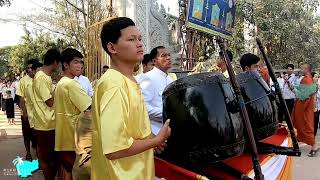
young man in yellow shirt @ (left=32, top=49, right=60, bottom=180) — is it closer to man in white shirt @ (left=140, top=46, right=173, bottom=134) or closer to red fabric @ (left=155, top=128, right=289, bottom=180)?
man in white shirt @ (left=140, top=46, right=173, bottom=134)

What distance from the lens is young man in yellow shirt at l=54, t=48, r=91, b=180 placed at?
11.3ft

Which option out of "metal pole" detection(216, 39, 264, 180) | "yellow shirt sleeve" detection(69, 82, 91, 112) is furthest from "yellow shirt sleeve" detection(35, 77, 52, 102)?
"metal pole" detection(216, 39, 264, 180)

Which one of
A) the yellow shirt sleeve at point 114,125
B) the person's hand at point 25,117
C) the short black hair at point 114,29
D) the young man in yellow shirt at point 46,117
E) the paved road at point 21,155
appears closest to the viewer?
the yellow shirt sleeve at point 114,125

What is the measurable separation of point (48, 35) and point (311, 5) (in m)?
10.7

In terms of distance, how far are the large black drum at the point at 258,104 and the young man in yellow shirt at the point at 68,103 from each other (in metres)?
1.46

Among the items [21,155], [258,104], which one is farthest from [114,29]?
[21,155]

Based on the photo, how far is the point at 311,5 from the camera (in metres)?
14.8

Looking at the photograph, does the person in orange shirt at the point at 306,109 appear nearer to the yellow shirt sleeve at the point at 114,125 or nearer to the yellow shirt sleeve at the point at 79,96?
the yellow shirt sleeve at the point at 79,96

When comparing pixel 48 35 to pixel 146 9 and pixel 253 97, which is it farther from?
pixel 253 97

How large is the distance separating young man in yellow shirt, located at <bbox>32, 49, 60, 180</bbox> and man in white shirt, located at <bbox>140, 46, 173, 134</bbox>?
132 cm

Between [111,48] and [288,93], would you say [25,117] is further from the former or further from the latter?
[288,93]

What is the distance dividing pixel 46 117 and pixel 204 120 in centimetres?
279

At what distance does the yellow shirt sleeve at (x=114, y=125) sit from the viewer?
160 cm

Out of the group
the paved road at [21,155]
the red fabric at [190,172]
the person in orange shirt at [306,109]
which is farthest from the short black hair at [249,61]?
the person in orange shirt at [306,109]
